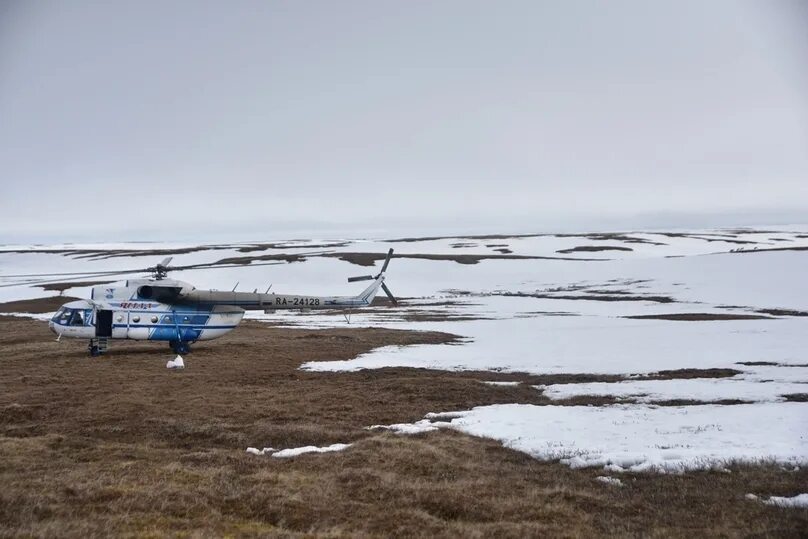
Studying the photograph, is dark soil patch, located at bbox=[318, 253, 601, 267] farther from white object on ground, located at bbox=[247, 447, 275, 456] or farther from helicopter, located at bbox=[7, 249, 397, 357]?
white object on ground, located at bbox=[247, 447, 275, 456]

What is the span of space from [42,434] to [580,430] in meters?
11.6

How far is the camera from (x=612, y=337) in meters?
29.8

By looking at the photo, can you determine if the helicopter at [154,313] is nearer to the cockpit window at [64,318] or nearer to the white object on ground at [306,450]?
the cockpit window at [64,318]

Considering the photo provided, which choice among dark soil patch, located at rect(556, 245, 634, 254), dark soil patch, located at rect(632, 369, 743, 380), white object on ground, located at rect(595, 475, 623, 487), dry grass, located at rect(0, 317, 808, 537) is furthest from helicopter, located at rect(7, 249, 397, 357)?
dark soil patch, located at rect(556, 245, 634, 254)

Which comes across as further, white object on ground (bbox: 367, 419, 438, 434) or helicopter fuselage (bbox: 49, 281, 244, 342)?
helicopter fuselage (bbox: 49, 281, 244, 342)

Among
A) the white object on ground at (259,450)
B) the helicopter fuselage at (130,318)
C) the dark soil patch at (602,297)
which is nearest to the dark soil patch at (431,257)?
the dark soil patch at (602,297)

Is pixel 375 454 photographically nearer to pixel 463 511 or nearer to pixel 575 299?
pixel 463 511

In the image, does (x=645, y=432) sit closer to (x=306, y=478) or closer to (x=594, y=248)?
(x=306, y=478)

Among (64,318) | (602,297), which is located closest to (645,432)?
(64,318)

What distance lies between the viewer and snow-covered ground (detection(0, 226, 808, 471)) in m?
12.5

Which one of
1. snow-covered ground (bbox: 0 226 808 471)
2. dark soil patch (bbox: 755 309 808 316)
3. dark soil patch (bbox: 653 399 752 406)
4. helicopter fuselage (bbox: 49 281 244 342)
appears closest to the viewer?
snow-covered ground (bbox: 0 226 808 471)

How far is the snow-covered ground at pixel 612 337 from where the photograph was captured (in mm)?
12461

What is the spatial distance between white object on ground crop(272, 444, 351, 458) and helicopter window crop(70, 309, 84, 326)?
17113mm

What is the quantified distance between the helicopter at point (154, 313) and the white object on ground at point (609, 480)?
19373 millimetres
